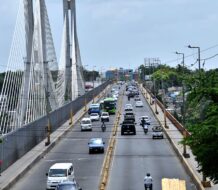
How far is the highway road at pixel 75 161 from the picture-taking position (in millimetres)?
44375

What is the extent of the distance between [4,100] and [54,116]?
2540 centimetres

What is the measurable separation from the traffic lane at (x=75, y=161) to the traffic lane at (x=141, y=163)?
1.29 meters

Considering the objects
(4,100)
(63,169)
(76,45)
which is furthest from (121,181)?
(76,45)

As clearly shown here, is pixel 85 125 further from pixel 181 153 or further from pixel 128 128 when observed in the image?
pixel 181 153

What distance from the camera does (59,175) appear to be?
41969mm

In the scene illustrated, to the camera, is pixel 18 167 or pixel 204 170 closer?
pixel 204 170

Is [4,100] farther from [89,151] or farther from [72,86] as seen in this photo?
[72,86]

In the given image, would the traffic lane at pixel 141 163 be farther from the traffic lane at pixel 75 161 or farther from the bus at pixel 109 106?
the bus at pixel 109 106

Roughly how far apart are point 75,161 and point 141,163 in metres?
5.17

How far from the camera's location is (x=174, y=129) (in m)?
81.1

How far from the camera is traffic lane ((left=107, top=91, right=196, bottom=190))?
1751 inches

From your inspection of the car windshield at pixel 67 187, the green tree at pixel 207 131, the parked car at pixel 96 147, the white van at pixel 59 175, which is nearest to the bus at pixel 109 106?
the parked car at pixel 96 147

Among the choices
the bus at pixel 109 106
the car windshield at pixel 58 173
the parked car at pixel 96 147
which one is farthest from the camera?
the bus at pixel 109 106

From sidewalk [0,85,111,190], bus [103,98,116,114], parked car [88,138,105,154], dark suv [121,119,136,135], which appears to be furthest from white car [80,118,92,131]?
bus [103,98,116,114]
